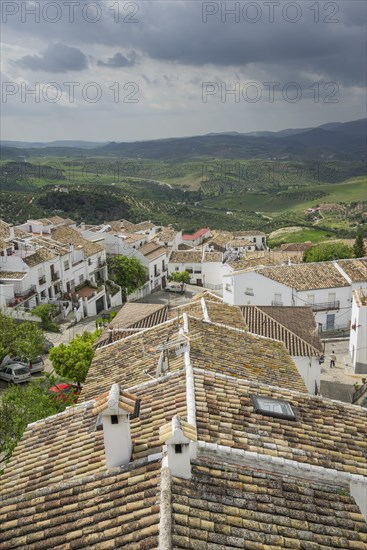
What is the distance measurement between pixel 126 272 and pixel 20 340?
29.1 metres

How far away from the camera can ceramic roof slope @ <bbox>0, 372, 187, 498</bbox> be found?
7945mm

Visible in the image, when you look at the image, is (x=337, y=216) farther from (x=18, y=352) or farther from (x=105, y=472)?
(x=105, y=472)

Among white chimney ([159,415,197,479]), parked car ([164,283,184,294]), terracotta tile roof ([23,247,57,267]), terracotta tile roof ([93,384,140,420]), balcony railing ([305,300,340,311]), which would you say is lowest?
parked car ([164,283,184,294])

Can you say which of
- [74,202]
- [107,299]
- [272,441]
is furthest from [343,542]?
[74,202]

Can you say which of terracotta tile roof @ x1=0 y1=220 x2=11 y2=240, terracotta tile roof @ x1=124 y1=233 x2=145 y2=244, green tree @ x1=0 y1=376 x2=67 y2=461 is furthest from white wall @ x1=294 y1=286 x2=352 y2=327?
terracotta tile roof @ x1=0 y1=220 x2=11 y2=240

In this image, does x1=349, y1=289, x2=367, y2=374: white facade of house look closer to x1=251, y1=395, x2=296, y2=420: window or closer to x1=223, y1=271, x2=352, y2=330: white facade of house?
x1=223, y1=271, x2=352, y2=330: white facade of house

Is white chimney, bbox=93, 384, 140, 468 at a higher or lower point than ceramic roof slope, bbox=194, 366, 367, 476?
higher

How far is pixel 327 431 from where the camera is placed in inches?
368

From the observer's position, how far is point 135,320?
73.7 ft

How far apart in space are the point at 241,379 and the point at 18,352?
865 inches

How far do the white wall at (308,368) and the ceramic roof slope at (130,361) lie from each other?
963cm

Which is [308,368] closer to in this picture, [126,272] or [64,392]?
[64,392]

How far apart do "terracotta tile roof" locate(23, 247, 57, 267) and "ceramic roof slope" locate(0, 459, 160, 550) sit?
38727 millimetres

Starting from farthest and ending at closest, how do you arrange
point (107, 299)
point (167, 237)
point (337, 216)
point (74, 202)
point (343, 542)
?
point (337, 216)
point (74, 202)
point (167, 237)
point (107, 299)
point (343, 542)
